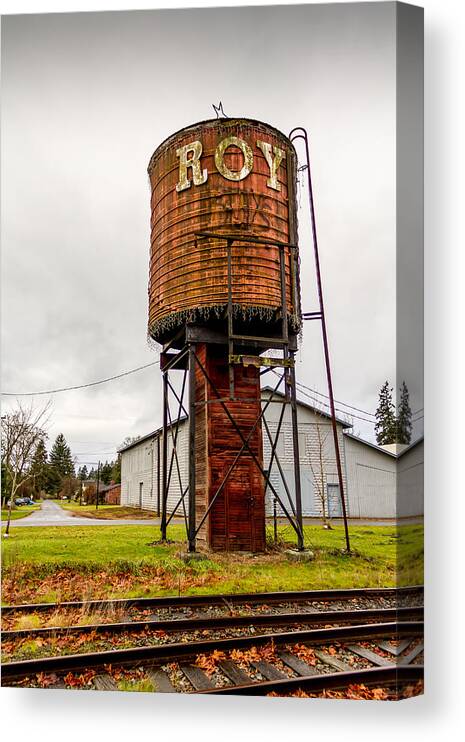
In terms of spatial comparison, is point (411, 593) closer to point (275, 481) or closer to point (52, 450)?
point (52, 450)

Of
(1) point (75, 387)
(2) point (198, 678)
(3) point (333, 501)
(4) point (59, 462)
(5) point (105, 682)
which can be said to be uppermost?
(1) point (75, 387)

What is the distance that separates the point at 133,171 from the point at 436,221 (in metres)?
4.63

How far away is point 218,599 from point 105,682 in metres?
1.52

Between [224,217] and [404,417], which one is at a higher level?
[224,217]

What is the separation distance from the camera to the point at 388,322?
20.2 ft

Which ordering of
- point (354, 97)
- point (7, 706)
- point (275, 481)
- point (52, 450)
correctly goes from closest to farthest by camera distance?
point (7, 706)
point (354, 97)
point (52, 450)
point (275, 481)

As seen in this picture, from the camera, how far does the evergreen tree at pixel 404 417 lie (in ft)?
18.7

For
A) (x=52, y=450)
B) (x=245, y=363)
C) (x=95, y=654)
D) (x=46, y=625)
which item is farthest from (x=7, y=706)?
(x=245, y=363)

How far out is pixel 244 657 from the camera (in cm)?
560

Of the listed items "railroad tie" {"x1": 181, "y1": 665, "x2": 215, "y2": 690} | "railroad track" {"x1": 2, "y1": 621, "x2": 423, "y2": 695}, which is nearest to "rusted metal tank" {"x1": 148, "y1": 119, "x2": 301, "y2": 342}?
"railroad track" {"x1": 2, "y1": 621, "x2": 423, "y2": 695}

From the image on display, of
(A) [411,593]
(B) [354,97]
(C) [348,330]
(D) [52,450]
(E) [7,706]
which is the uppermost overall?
(B) [354,97]

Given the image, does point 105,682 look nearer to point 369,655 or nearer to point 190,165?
point 369,655

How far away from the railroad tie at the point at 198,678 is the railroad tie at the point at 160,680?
6.6 inches

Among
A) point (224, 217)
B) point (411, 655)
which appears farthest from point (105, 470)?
point (411, 655)
